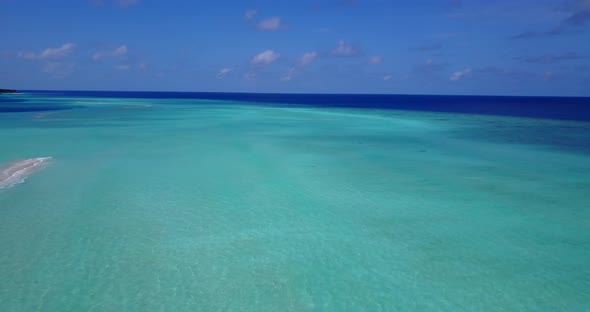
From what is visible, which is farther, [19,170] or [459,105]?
[459,105]

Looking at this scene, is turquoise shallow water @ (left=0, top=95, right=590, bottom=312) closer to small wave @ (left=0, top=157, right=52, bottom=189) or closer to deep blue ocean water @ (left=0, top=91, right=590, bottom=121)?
small wave @ (left=0, top=157, right=52, bottom=189)

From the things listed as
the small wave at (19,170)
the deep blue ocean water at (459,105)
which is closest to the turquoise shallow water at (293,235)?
the small wave at (19,170)

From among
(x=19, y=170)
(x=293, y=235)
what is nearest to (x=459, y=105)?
(x=19, y=170)

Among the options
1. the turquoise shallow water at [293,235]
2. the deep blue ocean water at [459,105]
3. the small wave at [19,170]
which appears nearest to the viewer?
the turquoise shallow water at [293,235]

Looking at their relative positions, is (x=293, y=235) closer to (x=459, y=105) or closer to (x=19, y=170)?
(x=19, y=170)

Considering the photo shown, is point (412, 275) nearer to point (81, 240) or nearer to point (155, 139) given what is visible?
point (81, 240)

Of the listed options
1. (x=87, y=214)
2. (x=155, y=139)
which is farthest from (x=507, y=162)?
(x=155, y=139)

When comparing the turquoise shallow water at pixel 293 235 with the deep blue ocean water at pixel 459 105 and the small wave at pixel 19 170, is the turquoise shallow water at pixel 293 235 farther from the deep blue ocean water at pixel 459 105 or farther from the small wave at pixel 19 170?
the deep blue ocean water at pixel 459 105
